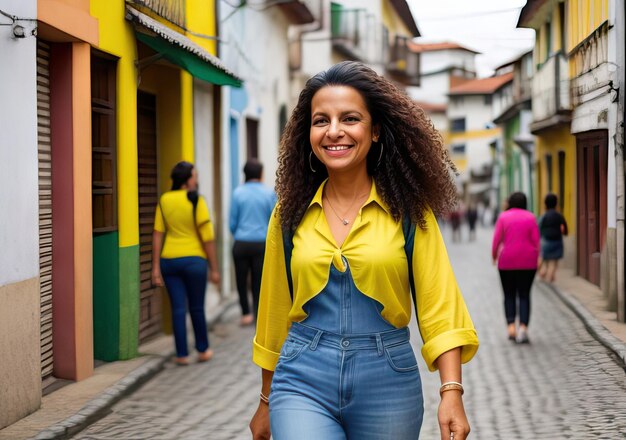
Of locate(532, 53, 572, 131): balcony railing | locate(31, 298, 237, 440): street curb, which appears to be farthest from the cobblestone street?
Answer: locate(532, 53, 572, 131): balcony railing

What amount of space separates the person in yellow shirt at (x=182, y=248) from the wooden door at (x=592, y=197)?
3317mm

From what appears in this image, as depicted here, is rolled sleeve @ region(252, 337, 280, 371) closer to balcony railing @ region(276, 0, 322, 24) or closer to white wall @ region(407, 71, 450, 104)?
balcony railing @ region(276, 0, 322, 24)

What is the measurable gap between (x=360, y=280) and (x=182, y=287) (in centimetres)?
649

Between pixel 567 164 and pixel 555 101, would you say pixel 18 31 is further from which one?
pixel 567 164

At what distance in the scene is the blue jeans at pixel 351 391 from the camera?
11.0ft

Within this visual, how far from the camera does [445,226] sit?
57.2 metres

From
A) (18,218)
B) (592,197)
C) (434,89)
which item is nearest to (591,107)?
(592,197)

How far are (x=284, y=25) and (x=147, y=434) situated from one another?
54.0 ft

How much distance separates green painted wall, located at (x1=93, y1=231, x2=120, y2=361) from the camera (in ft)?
31.9

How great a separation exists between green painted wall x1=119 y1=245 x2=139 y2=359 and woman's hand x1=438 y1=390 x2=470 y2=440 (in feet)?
22.3

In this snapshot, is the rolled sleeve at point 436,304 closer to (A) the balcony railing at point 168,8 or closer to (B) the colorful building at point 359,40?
(A) the balcony railing at point 168,8

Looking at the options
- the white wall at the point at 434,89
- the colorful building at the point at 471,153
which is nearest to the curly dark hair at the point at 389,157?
the white wall at the point at 434,89

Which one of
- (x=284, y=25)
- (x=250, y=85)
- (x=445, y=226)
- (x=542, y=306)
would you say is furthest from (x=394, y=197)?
(x=445, y=226)

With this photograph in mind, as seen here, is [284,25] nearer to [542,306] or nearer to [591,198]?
[542,306]
